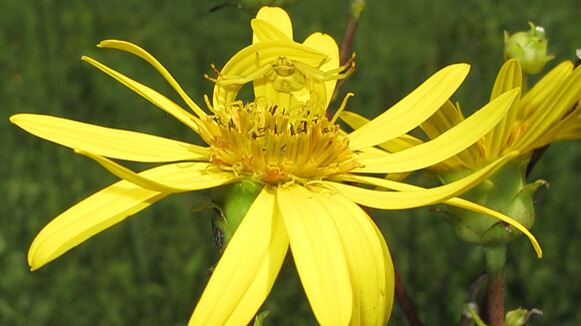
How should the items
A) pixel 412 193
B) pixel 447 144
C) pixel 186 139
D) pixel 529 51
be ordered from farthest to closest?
pixel 186 139
pixel 529 51
pixel 447 144
pixel 412 193

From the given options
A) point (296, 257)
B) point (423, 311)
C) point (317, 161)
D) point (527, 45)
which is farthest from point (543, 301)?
point (296, 257)

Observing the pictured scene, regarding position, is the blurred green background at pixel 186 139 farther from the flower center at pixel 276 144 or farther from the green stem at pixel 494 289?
the flower center at pixel 276 144

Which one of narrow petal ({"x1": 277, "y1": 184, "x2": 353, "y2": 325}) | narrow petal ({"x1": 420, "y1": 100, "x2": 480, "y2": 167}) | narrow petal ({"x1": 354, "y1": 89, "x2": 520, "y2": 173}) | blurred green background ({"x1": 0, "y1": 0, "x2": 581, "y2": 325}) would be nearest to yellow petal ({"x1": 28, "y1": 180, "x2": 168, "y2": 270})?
narrow petal ({"x1": 277, "y1": 184, "x2": 353, "y2": 325})

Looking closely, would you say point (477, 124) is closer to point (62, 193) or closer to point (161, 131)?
point (62, 193)

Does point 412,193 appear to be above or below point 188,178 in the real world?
below

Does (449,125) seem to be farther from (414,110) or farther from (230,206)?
(230,206)

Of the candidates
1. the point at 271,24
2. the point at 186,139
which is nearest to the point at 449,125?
the point at 271,24
